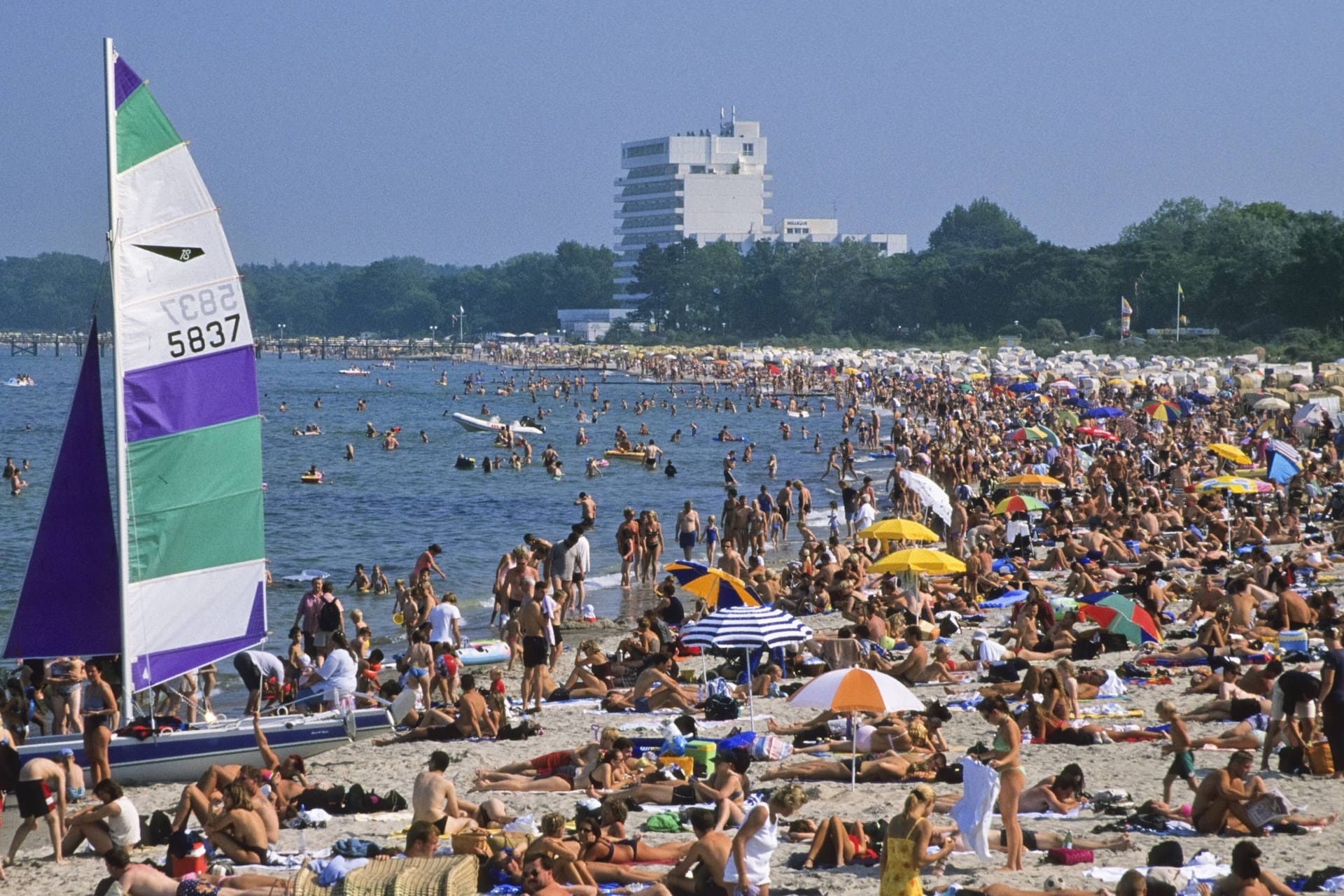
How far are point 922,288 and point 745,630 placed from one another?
104 metres

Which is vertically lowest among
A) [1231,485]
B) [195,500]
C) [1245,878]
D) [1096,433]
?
[1245,878]

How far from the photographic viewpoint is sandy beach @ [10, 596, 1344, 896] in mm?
9398

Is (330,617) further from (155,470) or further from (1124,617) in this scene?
(1124,617)

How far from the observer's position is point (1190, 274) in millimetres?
86562

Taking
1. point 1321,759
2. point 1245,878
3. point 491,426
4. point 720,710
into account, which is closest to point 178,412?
point 720,710

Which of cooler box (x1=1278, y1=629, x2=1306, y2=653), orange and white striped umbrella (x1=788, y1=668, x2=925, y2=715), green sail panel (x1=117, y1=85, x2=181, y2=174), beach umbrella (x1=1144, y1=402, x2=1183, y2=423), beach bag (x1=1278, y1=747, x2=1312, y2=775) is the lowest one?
beach bag (x1=1278, y1=747, x2=1312, y2=775)

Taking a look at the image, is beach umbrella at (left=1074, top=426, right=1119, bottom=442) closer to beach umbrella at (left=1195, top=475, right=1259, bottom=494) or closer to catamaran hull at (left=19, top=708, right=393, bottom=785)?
beach umbrella at (left=1195, top=475, right=1259, bottom=494)

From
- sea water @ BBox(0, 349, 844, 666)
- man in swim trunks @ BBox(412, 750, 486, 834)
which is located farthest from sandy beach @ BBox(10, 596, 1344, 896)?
sea water @ BBox(0, 349, 844, 666)

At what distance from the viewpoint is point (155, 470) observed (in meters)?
11.6

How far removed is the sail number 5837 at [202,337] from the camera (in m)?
11.6

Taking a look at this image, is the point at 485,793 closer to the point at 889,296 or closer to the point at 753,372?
the point at 753,372

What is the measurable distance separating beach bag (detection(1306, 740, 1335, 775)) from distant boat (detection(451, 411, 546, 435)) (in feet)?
149

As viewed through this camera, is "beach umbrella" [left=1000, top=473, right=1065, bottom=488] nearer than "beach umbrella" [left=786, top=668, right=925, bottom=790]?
No

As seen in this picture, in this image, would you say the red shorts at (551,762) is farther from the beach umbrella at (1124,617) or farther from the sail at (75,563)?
the beach umbrella at (1124,617)
